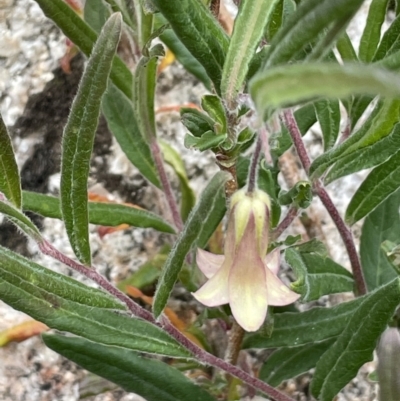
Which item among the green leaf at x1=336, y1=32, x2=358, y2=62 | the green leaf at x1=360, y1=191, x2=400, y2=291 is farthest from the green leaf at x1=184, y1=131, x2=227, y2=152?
the green leaf at x1=360, y1=191, x2=400, y2=291

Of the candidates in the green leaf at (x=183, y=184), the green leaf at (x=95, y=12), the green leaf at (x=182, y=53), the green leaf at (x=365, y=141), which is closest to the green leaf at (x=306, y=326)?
the green leaf at (x=365, y=141)

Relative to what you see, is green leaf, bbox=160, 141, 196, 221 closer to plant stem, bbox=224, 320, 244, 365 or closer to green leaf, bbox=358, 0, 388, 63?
plant stem, bbox=224, 320, 244, 365

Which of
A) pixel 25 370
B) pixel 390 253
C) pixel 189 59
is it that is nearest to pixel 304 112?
pixel 189 59

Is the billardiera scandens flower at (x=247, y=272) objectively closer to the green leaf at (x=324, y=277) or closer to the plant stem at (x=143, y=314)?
the plant stem at (x=143, y=314)

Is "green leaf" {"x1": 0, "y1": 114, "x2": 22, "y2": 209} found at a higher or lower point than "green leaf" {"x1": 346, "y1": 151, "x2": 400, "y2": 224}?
lower

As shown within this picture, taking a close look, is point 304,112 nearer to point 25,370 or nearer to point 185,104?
point 185,104

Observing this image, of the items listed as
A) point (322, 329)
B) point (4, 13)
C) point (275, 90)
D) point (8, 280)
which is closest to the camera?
point (275, 90)

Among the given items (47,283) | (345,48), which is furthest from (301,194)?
(47,283)
